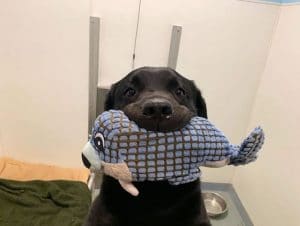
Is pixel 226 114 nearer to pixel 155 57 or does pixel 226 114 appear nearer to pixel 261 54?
pixel 261 54

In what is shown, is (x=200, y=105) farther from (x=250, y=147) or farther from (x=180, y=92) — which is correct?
(x=250, y=147)

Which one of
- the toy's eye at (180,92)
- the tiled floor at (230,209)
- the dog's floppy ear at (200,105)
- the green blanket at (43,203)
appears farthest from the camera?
the tiled floor at (230,209)

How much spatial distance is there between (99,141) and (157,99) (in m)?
0.18

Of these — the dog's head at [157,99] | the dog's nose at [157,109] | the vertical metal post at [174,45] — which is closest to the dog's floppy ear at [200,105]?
the dog's head at [157,99]

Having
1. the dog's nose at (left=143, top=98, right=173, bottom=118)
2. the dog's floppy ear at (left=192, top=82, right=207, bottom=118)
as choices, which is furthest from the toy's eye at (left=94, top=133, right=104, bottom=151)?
the dog's floppy ear at (left=192, top=82, right=207, bottom=118)

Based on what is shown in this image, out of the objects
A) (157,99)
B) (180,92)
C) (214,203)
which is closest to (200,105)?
(180,92)

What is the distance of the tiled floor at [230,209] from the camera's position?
7.00 ft

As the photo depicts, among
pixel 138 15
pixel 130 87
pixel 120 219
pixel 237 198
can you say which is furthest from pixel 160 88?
pixel 237 198

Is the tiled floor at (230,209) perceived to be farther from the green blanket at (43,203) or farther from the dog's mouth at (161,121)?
the dog's mouth at (161,121)

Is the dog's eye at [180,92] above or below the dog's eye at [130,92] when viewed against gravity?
above

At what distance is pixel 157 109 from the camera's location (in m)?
0.64

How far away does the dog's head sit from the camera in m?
0.66

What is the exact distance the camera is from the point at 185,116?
0.72 m

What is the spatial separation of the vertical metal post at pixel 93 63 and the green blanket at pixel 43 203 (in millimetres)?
520
